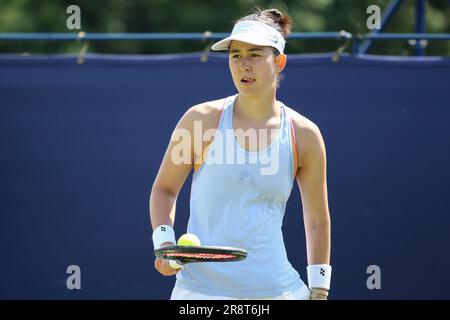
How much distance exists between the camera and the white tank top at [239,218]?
400cm

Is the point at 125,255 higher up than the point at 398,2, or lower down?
lower down

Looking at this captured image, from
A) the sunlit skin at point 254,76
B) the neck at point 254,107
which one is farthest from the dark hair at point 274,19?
the neck at point 254,107

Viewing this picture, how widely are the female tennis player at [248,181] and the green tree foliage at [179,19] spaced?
7.78m

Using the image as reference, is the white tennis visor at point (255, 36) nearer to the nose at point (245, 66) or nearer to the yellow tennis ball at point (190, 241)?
the nose at point (245, 66)

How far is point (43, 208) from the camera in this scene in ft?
20.8

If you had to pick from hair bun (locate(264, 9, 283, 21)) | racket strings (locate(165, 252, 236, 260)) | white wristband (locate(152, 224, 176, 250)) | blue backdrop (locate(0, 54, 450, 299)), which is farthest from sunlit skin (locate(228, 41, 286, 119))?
blue backdrop (locate(0, 54, 450, 299))

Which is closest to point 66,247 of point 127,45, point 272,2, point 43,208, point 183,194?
point 43,208

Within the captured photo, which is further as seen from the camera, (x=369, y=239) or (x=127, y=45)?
(x=127, y=45)

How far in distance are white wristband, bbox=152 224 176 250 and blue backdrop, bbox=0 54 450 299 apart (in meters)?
2.15

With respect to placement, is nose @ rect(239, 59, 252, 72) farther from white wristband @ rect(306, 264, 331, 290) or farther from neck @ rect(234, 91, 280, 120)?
white wristband @ rect(306, 264, 331, 290)

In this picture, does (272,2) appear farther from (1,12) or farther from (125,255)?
(125,255)
